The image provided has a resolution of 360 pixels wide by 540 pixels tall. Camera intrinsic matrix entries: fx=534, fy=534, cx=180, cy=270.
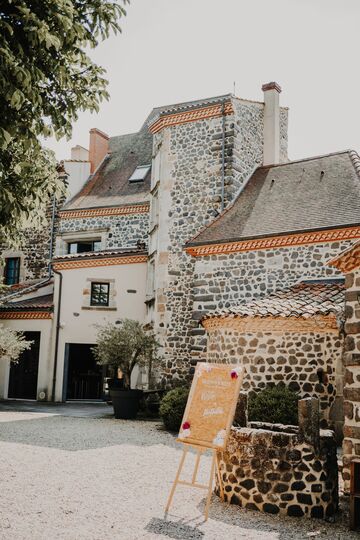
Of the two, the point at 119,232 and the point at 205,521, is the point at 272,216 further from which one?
the point at 205,521

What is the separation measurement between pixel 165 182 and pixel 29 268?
1028 centimetres

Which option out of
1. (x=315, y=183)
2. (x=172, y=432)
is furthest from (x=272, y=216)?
(x=172, y=432)

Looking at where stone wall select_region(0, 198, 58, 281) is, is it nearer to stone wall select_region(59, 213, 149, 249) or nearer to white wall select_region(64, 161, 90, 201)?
white wall select_region(64, 161, 90, 201)

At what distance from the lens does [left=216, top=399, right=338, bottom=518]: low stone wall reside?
20.4 feet

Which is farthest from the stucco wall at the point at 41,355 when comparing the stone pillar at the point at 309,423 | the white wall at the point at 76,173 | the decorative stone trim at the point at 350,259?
the decorative stone trim at the point at 350,259

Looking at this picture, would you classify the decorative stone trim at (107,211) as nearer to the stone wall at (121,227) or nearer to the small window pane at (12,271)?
the stone wall at (121,227)

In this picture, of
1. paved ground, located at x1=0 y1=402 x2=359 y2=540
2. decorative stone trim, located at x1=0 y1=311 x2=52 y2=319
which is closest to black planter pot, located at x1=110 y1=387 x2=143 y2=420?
paved ground, located at x1=0 y1=402 x2=359 y2=540

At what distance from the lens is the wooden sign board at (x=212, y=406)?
6230 mm

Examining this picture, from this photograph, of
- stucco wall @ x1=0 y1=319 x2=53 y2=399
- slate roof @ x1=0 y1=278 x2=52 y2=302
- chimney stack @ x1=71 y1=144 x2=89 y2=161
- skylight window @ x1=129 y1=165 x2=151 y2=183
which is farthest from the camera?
chimney stack @ x1=71 y1=144 x2=89 y2=161

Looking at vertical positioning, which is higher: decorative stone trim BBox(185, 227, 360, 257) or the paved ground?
decorative stone trim BBox(185, 227, 360, 257)

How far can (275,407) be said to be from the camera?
10.6 meters

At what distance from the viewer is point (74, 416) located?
49.4ft

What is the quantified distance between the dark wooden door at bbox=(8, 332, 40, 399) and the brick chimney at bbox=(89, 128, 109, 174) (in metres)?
9.22

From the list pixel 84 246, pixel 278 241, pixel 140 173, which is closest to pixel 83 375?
pixel 84 246
